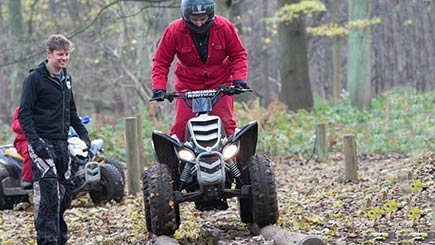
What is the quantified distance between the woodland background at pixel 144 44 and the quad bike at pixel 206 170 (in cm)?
810

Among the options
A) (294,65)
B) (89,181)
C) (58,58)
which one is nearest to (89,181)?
(89,181)

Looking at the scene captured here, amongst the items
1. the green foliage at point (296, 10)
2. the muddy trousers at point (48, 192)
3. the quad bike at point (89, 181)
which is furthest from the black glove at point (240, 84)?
the green foliage at point (296, 10)

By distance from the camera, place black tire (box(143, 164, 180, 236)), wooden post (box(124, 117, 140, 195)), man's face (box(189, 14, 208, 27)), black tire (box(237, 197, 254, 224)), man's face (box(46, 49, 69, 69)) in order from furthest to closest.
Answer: wooden post (box(124, 117, 140, 195)) < black tire (box(237, 197, 254, 224)) < man's face (box(189, 14, 208, 27)) < man's face (box(46, 49, 69, 69)) < black tire (box(143, 164, 180, 236))

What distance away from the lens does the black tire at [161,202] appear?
23.3ft

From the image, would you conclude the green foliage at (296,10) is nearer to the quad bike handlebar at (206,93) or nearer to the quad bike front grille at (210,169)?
the quad bike handlebar at (206,93)

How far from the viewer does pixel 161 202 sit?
23.2ft

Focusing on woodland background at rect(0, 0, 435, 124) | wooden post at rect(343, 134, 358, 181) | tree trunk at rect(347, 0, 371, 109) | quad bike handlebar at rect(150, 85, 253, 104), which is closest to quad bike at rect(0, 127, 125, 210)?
wooden post at rect(343, 134, 358, 181)

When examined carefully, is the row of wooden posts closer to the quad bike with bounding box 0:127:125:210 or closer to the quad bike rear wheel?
the quad bike with bounding box 0:127:125:210

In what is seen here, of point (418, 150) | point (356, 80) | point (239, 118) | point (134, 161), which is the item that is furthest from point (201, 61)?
point (356, 80)

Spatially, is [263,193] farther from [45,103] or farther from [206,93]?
[45,103]

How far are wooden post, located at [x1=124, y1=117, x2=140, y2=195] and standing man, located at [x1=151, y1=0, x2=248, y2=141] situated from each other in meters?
3.44

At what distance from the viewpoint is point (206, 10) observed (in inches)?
291

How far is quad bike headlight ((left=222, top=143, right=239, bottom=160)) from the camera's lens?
7.17m

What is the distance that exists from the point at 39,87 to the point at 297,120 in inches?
506
